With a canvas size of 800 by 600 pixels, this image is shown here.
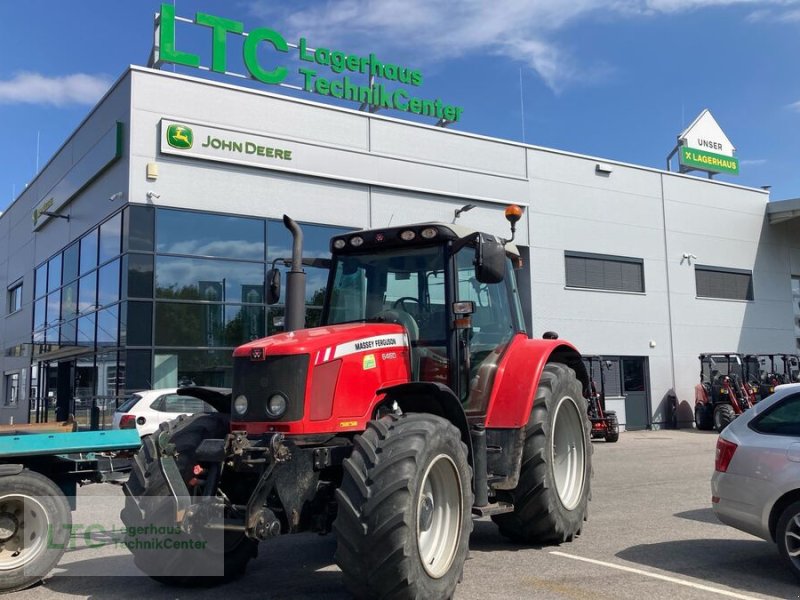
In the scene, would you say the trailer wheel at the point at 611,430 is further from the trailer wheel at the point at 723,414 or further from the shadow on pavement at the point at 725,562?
the shadow on pavement at the point at 725,562

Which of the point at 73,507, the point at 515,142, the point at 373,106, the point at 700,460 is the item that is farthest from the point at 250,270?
the point at 73,507

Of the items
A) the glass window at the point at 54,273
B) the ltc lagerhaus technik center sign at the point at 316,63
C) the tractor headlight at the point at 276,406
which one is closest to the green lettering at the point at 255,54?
the ltc lagerhaus technik center sign at the point at 316,63

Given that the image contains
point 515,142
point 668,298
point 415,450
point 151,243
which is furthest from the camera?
point 668,298

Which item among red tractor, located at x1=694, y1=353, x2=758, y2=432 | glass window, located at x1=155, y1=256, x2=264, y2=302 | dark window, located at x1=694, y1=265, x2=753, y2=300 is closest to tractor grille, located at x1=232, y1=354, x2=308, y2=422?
glass window, located at x1=155, y1=256, x2=264, y2=302

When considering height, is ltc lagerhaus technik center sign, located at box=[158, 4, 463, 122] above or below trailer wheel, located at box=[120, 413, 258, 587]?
above

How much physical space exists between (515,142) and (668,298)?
7807 millimetres

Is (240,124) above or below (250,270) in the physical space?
above

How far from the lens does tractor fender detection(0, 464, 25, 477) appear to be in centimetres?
566

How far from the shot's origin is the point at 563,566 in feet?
19.6

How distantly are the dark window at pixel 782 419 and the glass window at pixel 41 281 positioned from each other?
22.3m

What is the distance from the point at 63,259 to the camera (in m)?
21.5

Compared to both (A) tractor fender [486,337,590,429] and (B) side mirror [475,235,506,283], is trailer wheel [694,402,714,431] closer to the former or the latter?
(A) tractor fender [486,337,590,429]

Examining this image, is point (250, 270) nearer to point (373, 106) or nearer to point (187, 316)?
point (187, 316)

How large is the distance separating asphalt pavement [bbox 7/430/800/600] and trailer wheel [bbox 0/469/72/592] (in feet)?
0.52
